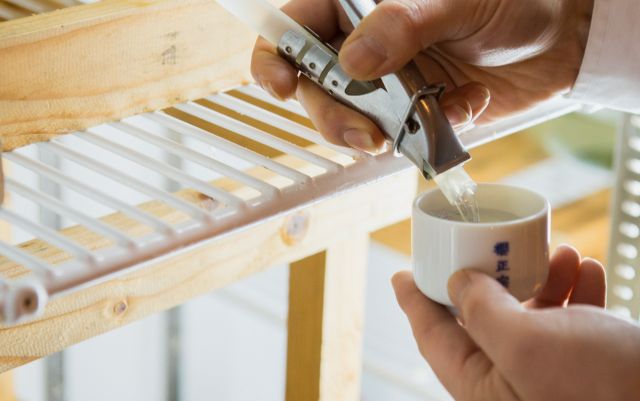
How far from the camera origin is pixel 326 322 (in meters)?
0.96

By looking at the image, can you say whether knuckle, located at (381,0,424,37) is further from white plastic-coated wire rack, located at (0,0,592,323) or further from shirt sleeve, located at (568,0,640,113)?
shirt sleeve, located at (568,0,640,113)

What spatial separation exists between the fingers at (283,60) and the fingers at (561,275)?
0.23m

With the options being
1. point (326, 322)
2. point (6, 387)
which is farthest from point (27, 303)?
point (6, 387)

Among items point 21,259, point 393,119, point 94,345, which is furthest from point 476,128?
point 94,345

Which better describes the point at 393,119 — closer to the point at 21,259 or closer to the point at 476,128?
the point at 476,128

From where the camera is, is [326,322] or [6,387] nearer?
[326,322]

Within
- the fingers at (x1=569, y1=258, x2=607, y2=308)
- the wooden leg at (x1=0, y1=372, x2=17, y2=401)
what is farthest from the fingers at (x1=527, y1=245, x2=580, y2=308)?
the wooden leg at (x1=0, y1=372, x2=17, y2=401)

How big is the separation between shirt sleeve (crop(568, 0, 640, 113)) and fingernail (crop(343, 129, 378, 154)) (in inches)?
10.0

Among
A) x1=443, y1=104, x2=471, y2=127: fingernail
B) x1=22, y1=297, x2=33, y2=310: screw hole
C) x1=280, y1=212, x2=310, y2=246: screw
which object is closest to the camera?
x1=22, y1=297, x2=33, y2=310: screw hole

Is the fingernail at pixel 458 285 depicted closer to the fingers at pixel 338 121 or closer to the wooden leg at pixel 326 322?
the fingers at pixel 338 121

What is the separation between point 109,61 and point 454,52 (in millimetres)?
272

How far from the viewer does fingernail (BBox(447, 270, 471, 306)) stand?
1.84 feet

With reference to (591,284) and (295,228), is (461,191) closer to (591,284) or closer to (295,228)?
(591,284)

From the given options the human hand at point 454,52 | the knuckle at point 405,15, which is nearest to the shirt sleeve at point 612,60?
the human hand at point 454,52
